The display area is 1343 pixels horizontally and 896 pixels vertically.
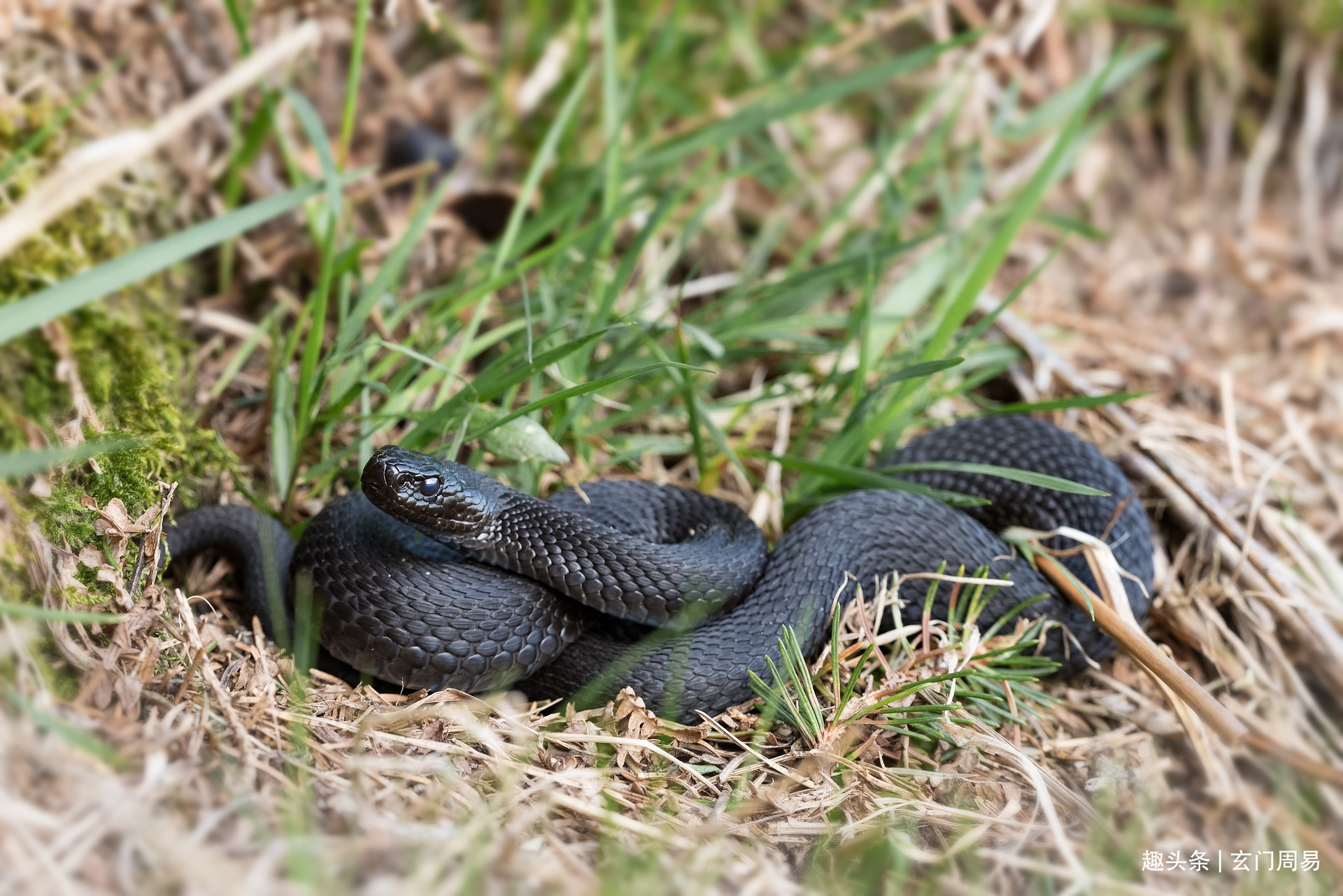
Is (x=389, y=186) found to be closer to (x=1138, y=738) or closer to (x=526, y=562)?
(x=526, y=562)

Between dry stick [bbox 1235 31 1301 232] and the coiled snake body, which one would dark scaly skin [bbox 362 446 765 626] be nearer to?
the coiled snake body

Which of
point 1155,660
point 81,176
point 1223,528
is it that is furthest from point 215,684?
point 1223,528

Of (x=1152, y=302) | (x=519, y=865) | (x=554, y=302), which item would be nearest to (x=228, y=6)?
(x=554, y=302)

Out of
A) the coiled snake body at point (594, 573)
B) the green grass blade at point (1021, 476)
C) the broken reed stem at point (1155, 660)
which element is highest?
the green grass blade at point (1021, 476)

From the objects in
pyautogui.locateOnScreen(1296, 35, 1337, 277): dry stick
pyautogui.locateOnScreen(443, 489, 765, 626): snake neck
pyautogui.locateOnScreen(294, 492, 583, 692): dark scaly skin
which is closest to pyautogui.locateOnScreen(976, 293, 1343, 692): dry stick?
pyautogui.locateOnScreen(443, 489, 765, 626): snake neck

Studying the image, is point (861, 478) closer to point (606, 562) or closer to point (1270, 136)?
point (606, 562)

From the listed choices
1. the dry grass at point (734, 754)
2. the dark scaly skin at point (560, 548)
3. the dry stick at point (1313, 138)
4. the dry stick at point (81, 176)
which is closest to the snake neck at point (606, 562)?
the dark scaly skin at point (560, 548)

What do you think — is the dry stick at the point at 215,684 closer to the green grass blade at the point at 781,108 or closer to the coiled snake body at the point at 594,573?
the coiled snake body at the point at 594,573
